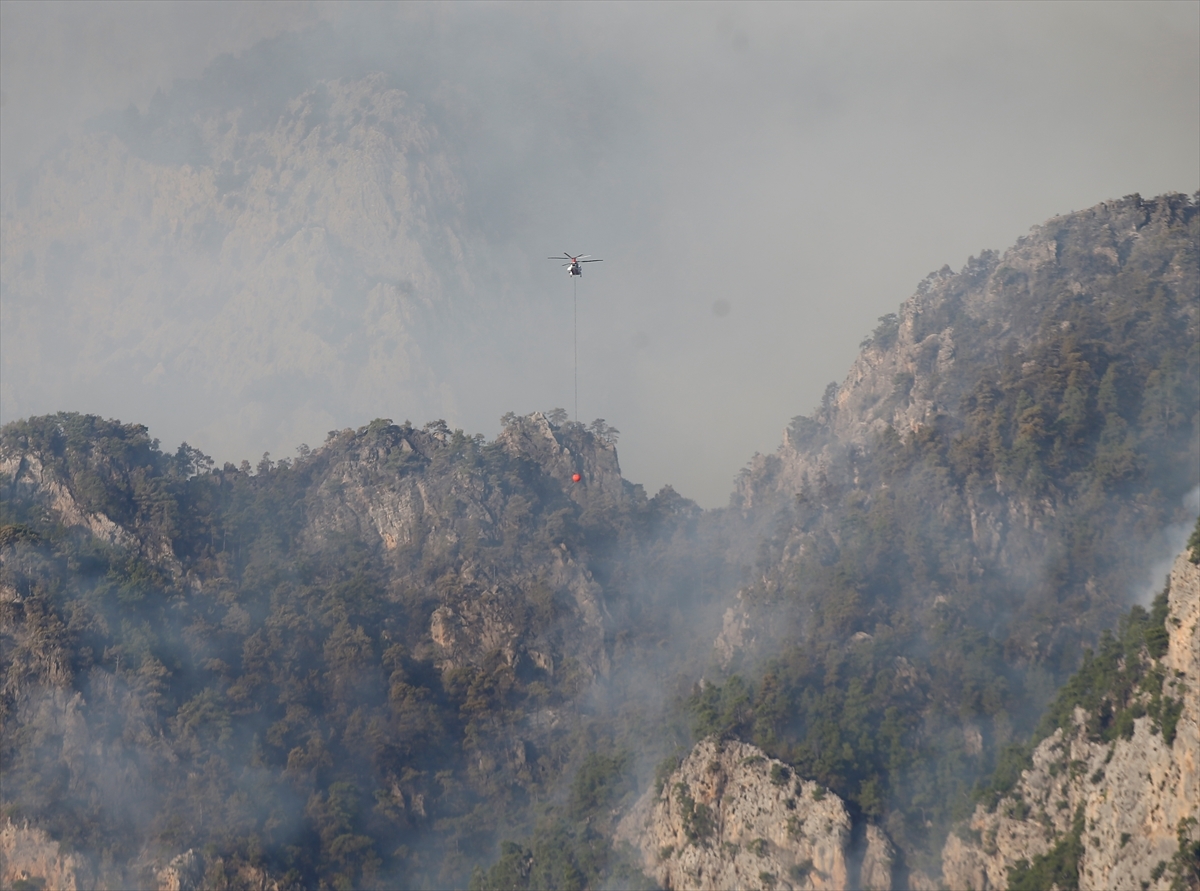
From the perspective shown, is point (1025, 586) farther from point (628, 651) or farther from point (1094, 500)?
point (628, 651)

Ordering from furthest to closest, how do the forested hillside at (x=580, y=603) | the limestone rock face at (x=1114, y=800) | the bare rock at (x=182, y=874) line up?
the forested hillside at (x=580, y=603) → the bare rock at (x=182, y=874) → the limestone rock face at (x=1114, y=800)

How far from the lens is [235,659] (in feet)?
376

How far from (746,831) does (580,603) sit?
108 ft

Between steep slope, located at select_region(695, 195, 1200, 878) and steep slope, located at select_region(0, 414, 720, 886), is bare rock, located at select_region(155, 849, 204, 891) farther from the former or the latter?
steep slope, located at select_region(695, 195, 1200, 878)

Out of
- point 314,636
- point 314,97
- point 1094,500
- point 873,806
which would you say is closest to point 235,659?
point 314,636

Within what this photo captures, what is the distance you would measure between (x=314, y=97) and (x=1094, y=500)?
405 ft

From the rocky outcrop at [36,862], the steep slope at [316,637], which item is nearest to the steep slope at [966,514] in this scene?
the steep slope at [316,637]

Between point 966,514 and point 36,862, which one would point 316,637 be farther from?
point 966,514

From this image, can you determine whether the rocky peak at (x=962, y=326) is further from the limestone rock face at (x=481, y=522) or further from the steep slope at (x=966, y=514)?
the limestone rock face at (x=481, y=522)

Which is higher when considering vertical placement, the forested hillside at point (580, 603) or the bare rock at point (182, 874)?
the forested hillside at point (580, 603)

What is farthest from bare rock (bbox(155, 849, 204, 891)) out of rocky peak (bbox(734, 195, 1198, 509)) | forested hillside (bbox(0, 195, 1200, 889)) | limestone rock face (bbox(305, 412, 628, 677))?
rocky peak (bbox(734, 195, 1198, 509))

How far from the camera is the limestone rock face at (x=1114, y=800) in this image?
75188 mm

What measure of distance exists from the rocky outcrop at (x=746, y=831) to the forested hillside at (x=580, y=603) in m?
1.24

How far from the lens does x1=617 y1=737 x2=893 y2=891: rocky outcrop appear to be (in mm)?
93625
